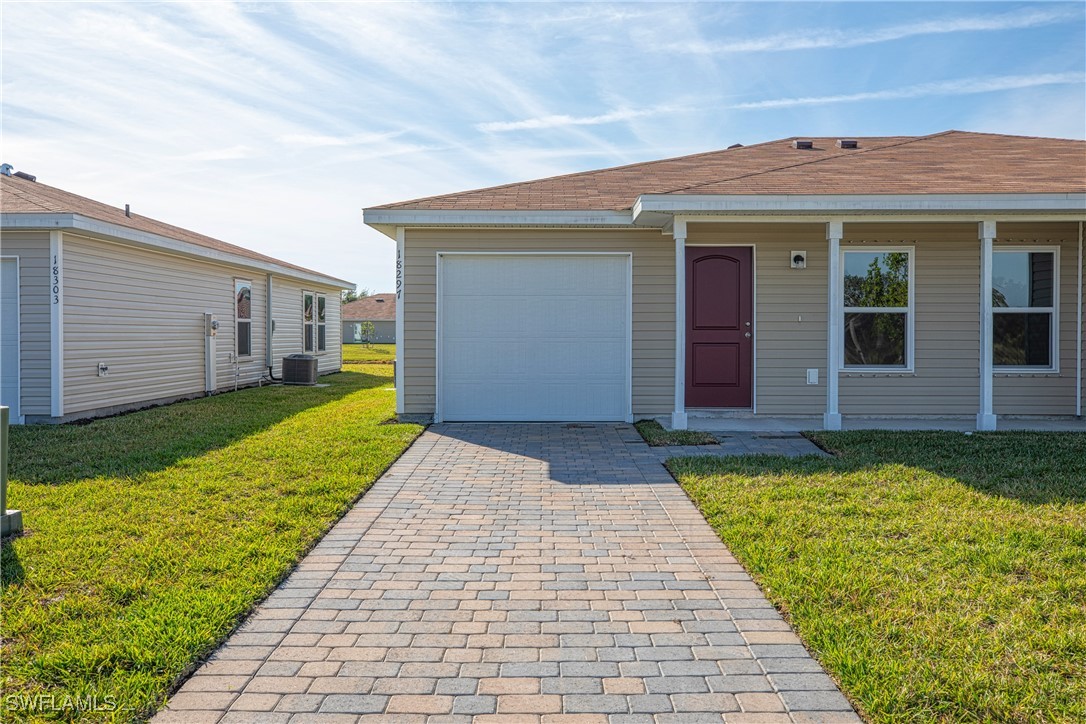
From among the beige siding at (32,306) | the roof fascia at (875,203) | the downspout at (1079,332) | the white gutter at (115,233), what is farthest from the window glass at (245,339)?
the downspout at (1079,332)

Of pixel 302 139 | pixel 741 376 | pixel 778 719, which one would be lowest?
pixel 778 719

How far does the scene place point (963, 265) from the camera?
902 cm

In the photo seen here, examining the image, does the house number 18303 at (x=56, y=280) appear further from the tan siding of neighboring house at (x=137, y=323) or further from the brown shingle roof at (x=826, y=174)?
the brown shingle roof at (x=826, y=174)

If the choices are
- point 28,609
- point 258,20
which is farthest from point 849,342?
point 28,609

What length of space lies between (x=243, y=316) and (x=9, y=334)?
587 centimetres

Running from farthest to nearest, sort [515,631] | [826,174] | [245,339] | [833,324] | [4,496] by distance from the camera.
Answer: [245,339]
[826,174]
[833,324]
[4,496]
[515,631]

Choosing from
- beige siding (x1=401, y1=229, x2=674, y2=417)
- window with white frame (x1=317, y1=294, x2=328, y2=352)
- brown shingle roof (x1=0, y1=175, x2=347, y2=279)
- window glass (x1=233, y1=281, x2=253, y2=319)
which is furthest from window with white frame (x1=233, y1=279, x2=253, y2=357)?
beige siding (x1=401, y1=229, x2=674, y2=417)

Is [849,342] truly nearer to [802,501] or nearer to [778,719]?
[802,501]

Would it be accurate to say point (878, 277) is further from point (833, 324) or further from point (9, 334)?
point (9, 334)

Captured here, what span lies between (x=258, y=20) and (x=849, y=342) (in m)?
8.29

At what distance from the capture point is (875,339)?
30.0ft

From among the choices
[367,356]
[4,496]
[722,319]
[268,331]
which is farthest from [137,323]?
[367,356]

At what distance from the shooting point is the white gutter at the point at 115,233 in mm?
Answer: 8750

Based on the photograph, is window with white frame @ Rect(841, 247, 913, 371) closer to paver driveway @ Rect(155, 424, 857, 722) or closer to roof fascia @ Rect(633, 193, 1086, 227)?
roof fascia @ Rect(633, 193, 1086, 227)
